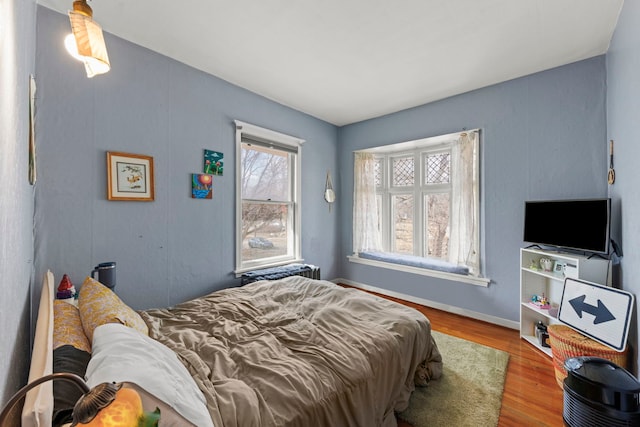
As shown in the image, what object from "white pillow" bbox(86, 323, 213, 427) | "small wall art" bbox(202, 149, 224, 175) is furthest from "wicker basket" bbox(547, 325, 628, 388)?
"small wall art" bbox(202, 149, 224, 175)

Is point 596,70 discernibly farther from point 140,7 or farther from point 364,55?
point 140,7

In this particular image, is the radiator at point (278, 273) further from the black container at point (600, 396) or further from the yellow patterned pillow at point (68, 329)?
the black container at point (600, 396)

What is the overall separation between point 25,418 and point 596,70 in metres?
4.10

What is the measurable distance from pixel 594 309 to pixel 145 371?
2.75 meters

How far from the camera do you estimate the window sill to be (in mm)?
3129

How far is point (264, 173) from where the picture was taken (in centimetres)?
353

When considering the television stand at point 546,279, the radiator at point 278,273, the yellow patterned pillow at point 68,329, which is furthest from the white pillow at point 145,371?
the television stand at point 546,279

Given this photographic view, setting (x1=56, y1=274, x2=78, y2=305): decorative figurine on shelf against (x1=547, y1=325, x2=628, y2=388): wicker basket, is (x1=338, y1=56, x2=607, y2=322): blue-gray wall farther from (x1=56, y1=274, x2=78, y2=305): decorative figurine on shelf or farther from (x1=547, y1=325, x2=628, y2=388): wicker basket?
(x1=56, y1=274, x2=78, y2=305): decorative figurine on shelf

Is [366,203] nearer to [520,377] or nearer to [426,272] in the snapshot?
[426,272]

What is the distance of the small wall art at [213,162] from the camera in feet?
9.26

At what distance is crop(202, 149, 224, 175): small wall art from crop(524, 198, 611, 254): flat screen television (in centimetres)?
326

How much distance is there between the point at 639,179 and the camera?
61.2 inches

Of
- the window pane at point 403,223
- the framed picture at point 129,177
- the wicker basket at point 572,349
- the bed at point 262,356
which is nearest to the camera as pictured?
the bed at point 262,356

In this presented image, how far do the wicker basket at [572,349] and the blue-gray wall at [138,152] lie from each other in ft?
9.84
